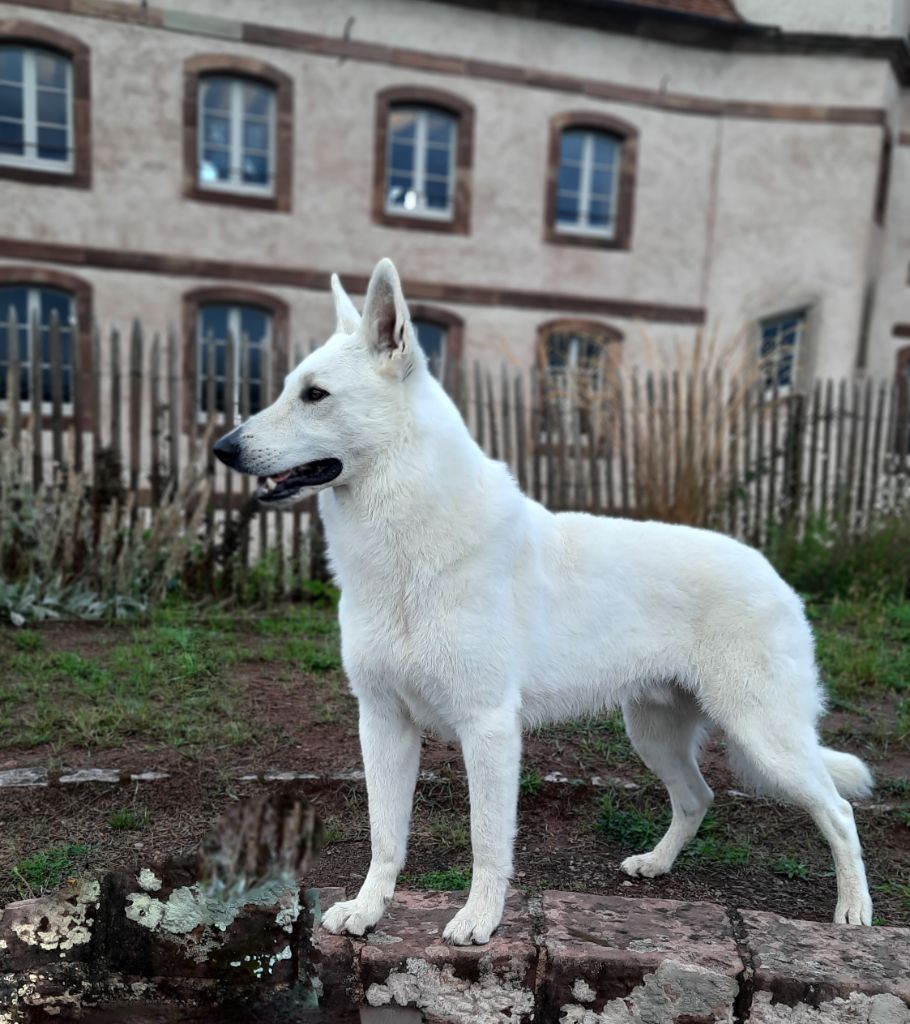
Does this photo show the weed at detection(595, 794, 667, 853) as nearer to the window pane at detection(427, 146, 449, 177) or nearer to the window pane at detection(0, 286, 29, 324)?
the window pane at detection(0, 286, 29, 324)

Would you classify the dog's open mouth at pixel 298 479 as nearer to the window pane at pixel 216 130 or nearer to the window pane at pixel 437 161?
the window pane at pixel 216 130

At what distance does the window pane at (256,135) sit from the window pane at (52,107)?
A: 8.29 feet

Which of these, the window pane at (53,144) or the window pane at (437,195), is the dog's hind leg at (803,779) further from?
the window pane at (53,144)

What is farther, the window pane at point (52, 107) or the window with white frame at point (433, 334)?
the window with white frame at point (433, 334)

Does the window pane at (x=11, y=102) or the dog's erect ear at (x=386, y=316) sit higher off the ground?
the window pane at (x=11, y=102)

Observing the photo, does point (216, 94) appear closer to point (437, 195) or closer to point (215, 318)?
point (215, 318)

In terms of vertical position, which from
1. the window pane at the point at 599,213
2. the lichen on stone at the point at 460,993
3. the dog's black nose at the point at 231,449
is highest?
the window pane at the point at 599,213

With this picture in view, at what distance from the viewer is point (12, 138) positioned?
13039 millimetres

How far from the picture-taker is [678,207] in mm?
15367

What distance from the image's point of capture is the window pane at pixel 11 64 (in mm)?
12797

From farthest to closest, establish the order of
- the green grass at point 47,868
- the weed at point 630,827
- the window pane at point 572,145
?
the window pane at point 572,145 < the weed at point 630,827 < the green grass at point 47,868

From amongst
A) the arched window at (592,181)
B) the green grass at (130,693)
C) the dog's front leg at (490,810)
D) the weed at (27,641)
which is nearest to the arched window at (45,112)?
→ the arched window at (592,181)

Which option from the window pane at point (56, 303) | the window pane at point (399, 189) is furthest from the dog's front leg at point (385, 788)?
the window pane at point (399, 189)

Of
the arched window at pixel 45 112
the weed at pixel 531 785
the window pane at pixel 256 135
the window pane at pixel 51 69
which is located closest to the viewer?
the weed at pixel 531 785
